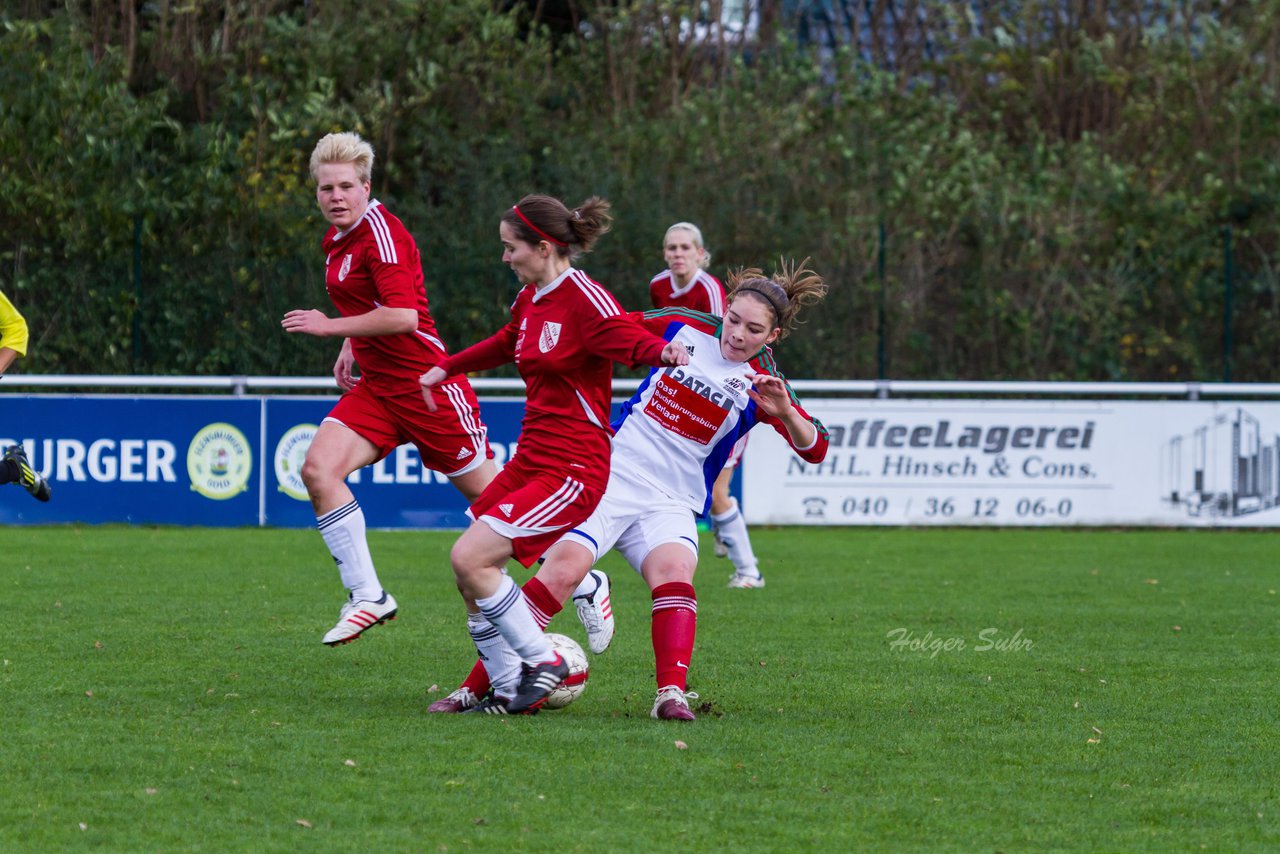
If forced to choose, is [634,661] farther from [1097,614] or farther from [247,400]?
[247,400]

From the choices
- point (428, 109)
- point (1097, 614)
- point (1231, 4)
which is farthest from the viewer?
point (1231, 4)

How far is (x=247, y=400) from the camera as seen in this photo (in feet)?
47.4

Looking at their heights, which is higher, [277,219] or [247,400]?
[277,219]

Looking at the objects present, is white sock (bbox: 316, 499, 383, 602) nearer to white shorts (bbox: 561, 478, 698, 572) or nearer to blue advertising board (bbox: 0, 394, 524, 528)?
white shorts (bbox: 561, 478, 698, 572)

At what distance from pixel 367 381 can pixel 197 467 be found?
754cm

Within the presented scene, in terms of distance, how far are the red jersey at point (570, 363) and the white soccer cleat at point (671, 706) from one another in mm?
748

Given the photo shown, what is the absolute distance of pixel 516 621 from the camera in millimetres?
5906

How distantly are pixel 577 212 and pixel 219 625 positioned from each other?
11.3ft

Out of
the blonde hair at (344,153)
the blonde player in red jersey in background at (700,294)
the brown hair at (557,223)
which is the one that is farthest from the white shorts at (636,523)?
the blonde player in red jersey in background at (700,294)

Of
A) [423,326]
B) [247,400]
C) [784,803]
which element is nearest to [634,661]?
[423,326]

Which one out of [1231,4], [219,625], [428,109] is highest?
[1231,4]

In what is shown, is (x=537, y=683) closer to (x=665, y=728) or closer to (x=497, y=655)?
(x=497, y=655)

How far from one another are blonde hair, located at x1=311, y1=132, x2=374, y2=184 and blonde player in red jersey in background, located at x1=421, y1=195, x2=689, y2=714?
1.22 m

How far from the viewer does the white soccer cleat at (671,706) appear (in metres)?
5.92
